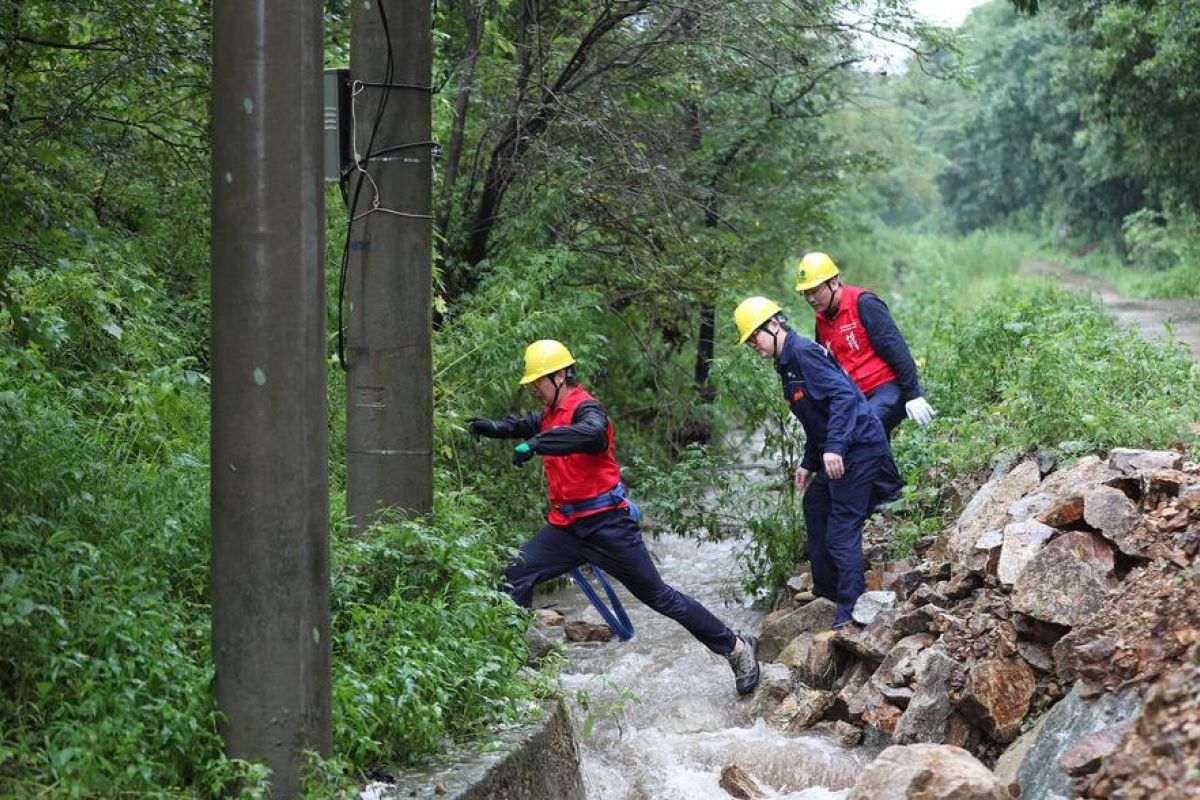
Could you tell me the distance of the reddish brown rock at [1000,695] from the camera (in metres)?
5.77

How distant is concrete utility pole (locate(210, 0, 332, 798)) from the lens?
391cm

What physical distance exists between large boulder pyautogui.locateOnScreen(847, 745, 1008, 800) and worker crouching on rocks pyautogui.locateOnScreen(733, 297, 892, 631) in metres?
2.94

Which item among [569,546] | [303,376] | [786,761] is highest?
[303,376]

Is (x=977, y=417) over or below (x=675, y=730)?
over

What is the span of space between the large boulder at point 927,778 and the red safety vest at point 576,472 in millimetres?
2842

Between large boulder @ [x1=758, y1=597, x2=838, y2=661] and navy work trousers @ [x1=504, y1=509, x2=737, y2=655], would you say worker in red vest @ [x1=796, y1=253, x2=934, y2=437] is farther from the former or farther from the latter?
navy work trousers @ [x1=504, y1=509, x2=737, y2=655]

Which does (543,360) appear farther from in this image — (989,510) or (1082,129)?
(1082,129)

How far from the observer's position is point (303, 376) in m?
4.02

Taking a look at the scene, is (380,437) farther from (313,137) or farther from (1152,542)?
(1152,542)

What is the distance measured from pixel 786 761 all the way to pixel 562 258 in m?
4.54

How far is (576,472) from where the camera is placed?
24.4ft

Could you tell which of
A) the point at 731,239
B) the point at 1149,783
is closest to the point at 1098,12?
the point at 731,239

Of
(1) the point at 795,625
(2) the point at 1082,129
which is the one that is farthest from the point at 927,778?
(2) the point at 1082,129

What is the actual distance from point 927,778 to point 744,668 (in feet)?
10.6
